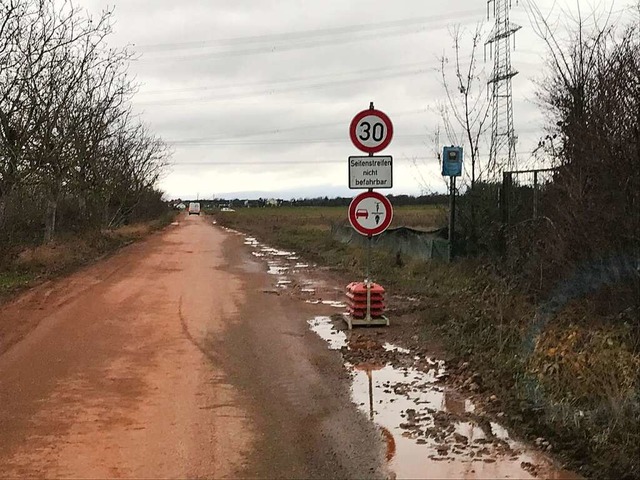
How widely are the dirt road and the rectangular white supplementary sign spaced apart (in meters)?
2.19

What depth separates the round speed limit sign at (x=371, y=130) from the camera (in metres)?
9.39

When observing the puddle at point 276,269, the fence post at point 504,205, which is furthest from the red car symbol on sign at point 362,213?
the puddle at point 276,269

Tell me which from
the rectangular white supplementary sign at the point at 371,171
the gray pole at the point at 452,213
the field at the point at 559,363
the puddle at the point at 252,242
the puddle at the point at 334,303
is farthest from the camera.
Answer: the puddle at the point at 252,242

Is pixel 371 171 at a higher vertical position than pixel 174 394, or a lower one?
higher

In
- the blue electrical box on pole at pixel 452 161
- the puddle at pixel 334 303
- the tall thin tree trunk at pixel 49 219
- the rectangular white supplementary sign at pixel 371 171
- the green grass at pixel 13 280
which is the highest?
the blue electrical box on pole at pixel 452 161

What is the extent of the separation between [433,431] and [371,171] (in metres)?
4.70

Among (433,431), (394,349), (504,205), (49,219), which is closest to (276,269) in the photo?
(504,205)

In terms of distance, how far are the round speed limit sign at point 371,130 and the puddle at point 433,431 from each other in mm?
3217

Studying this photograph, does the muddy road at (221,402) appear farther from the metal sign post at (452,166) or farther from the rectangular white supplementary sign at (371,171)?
the metal sign post at (452,166)

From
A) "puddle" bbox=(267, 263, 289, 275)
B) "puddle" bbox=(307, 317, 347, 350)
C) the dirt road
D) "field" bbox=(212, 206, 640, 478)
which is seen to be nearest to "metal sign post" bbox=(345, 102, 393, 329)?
"puddle" bbox=(307, 317, 347, 350)

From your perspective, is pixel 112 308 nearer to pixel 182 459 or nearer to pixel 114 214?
pixel 182 459

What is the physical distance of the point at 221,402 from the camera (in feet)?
20.9

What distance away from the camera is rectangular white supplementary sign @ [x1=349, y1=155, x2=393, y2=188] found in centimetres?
950

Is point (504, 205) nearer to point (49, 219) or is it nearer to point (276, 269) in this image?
point (276, 269)
